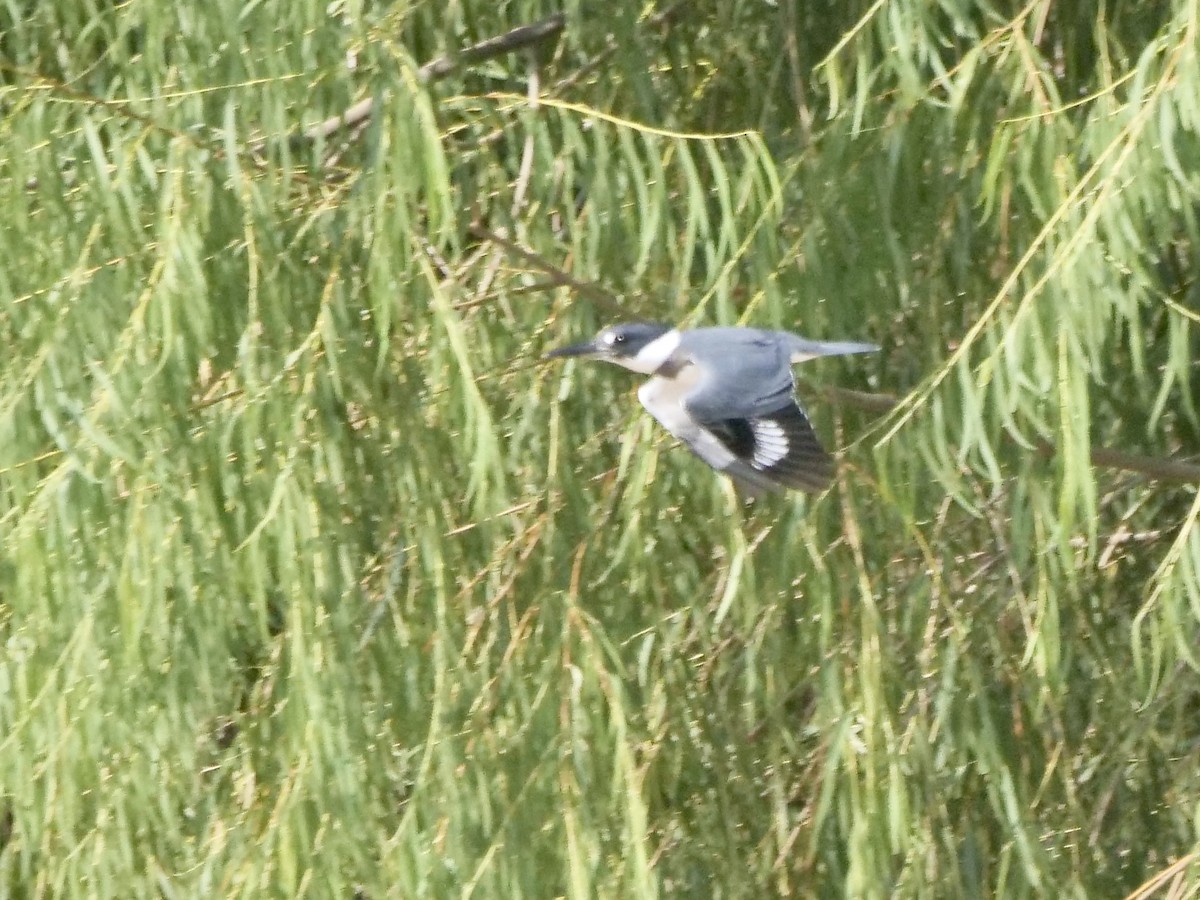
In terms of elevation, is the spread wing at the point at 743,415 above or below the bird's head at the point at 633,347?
below

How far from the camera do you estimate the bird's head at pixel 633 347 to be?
136 centimetres

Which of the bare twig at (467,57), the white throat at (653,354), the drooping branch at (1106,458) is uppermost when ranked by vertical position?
the bare twig at (467,57)

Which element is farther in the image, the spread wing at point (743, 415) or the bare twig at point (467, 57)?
the bare twig at point (467, 57)

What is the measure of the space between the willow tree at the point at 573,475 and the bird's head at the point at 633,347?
0.14ft

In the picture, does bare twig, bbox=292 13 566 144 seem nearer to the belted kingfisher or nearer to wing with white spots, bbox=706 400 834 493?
the belted kingfisher

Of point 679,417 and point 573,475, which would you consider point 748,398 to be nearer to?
point 679,417

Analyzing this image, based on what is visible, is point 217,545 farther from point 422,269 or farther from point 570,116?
point 570,116

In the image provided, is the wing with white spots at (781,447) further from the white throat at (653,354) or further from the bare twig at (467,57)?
the bare twig at (467,57)

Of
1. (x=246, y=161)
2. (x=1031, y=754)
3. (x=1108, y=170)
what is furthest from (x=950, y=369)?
(x=246, y=161)

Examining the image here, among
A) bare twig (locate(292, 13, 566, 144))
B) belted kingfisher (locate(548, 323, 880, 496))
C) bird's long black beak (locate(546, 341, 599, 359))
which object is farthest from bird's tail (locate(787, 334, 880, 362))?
bare twig (locate(292, 13, 566, 144))

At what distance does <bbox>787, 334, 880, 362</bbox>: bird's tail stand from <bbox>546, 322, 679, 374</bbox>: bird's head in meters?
0.10

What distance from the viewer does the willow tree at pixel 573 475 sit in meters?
1.25

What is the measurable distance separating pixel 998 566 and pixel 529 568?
457 mm

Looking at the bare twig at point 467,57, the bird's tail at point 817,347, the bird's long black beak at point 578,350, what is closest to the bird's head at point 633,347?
the bird's long black beak at point 578,350
